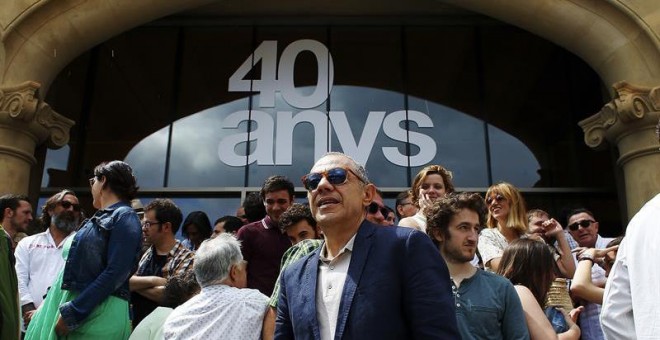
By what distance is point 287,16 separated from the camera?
11594 mm

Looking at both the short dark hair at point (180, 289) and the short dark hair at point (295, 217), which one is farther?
the short dark hair at point (295, 217)

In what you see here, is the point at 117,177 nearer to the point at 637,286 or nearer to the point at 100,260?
the point at 100,260

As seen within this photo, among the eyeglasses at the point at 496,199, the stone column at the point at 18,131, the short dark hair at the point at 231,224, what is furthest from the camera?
the stone column at the point at 18,131

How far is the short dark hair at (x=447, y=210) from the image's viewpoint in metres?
3.42

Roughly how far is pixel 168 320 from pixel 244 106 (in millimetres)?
7747

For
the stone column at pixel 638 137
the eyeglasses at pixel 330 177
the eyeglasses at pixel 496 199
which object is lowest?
the eyeglasses at pixel 330 177

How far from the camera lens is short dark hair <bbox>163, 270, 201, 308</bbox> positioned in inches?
159

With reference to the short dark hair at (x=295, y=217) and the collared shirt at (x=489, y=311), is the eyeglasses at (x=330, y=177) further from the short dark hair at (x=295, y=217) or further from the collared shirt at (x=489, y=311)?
the short dark hair at (x=295, y=217)

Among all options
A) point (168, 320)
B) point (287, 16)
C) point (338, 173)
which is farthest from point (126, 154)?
point (338, 173)

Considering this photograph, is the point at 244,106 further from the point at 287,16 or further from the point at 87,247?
the point at 87,247

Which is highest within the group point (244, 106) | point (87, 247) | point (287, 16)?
point (287, 16)

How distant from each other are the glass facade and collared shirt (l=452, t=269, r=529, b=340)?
23.9 ft

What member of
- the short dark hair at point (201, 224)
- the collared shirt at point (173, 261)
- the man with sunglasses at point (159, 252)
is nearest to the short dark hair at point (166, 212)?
the man with sunglasses at point (159, 252)

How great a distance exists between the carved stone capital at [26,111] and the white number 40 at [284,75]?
3.13 meters
